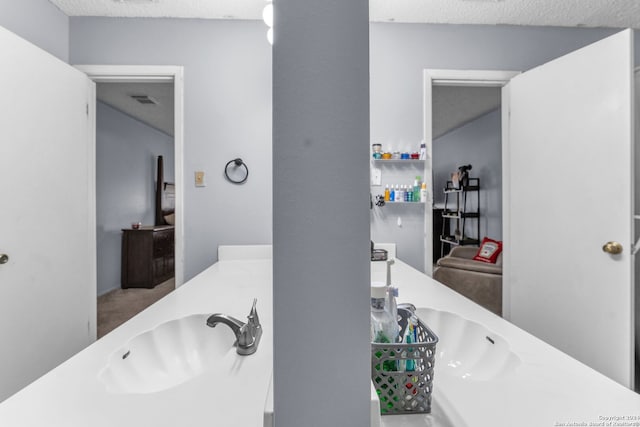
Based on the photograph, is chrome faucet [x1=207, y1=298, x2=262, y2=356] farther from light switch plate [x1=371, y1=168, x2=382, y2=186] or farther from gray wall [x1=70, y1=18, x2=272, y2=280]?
light switch plate [x1=371, y1=168, x2=382, y2=186]

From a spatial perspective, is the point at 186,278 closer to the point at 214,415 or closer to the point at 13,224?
the point at 13,224

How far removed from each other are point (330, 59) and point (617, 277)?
1.83m

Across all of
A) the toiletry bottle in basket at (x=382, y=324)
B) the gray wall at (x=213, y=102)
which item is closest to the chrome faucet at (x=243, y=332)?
the toiletry bottle in basket at (x=382, y=324)

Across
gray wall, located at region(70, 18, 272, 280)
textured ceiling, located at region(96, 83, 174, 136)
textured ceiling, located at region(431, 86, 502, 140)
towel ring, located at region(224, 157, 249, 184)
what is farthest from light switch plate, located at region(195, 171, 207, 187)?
textured ceiling, located at region(431, 86, 502, 140)

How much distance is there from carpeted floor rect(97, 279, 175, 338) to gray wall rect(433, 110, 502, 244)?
4.25 meters

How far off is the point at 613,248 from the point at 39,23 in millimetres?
3234

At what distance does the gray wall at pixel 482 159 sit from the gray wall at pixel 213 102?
10.7 ft

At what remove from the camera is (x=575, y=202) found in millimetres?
1553

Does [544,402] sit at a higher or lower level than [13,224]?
lower

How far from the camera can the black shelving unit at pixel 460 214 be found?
438 centimetres

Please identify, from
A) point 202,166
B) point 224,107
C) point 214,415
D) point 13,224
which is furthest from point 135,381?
point 224,107

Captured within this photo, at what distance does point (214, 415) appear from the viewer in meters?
0.47

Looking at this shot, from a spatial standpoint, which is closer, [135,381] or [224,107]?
[135,381]

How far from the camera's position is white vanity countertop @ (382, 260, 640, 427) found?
44 cm
